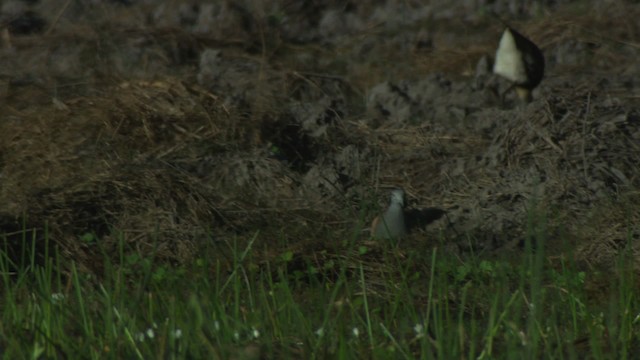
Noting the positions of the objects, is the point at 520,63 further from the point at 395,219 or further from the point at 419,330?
the point at 419,330

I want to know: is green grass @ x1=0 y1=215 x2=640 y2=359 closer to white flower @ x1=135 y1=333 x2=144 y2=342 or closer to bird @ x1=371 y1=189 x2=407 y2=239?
white flower @ x1=135 y1=333 x2=144 y2=342

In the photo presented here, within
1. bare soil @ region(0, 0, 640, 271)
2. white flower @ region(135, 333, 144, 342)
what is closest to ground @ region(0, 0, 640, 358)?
bare soil @ region(0, 0, 640, 271)

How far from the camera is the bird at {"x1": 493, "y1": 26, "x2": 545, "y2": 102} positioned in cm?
645

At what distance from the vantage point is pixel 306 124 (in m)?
6.29

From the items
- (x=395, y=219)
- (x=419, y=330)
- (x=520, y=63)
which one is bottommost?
(x=395, y=219)

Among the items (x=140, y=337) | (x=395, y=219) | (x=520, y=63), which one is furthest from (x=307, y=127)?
(x=140, y=337)

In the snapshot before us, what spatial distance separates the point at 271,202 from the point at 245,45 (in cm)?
263

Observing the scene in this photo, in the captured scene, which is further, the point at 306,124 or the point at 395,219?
the point at 306,124

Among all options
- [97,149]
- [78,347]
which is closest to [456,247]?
[97,149]

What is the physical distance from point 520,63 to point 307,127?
3.43 ft

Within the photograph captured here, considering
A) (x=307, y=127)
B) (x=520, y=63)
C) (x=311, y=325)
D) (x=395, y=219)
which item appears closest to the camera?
(x=311, y=325)

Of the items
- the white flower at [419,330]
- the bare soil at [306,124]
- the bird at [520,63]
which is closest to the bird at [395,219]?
the bare soil at [306,124]

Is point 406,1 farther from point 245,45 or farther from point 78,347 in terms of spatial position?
point 78,347

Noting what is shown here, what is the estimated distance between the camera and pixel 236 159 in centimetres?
567
